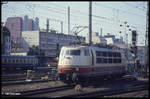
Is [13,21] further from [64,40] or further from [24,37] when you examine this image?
[64,40]

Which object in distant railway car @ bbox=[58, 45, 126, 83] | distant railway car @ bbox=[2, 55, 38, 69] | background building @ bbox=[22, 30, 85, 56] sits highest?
background building @ bbox=[22, 30, 85, 56]

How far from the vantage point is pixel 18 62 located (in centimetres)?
4341

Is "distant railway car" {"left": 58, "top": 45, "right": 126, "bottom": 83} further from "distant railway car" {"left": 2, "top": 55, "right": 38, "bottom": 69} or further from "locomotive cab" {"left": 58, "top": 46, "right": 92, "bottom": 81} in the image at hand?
"distant railway car" {"left": 2, "top": 55, "right": 38, "bottom": 69}

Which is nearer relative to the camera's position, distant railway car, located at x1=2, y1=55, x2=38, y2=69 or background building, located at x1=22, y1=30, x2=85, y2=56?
distant railway car, located at x1=2, y1=55, x2=38, y2=69

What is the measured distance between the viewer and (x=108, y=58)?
22.7 metres

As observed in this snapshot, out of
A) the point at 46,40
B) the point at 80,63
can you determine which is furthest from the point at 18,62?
the point at 46,40

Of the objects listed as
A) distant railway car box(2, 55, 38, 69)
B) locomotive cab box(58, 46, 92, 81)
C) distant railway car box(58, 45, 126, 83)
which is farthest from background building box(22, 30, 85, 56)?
locomotive cab box(58, 46, 92, 81)

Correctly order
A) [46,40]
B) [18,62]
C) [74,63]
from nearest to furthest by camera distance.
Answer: [74,63] < [18,62] < [46,40]

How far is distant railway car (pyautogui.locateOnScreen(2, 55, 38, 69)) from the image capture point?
4147 cm

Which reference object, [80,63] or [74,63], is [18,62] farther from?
[80,63]

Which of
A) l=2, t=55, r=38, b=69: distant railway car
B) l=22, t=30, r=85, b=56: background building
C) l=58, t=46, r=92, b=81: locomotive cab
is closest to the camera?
l=58, t=46, r=92, b=81: locomotive cab

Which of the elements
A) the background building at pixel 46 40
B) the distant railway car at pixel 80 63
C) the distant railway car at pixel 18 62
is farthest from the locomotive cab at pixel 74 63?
the background building at pixel 46 40

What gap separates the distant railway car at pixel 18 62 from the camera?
41.5 m

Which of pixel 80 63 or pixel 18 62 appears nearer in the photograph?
pixel 80 63
